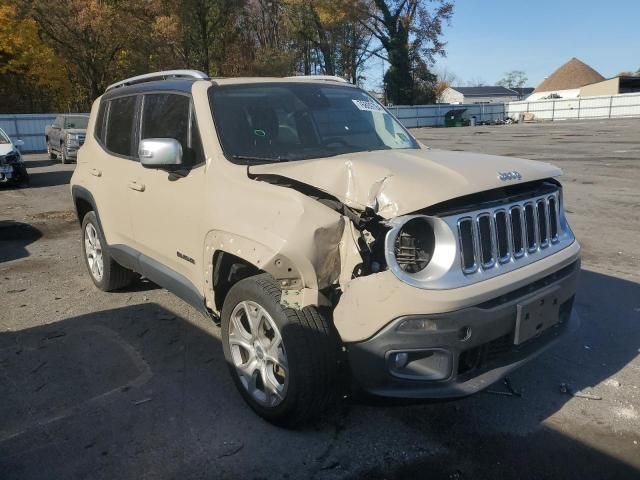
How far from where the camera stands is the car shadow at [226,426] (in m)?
2.84

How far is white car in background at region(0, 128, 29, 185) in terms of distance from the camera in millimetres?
13852

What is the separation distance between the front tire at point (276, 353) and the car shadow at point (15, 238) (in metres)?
5.31

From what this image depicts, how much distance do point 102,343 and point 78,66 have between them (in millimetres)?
36797

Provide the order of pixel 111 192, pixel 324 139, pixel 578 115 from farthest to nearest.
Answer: pixel 578 115 → pixel 111 192 → pixel 324 139

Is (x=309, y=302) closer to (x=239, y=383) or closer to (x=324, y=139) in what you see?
(x=239, y=383)

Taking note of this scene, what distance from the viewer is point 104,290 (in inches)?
224

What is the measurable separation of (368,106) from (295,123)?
868mm

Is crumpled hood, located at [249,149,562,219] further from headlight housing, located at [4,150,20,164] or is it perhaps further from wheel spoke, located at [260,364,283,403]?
headlight housing, located at [4,150,20,164]

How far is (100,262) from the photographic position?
569 centimetres

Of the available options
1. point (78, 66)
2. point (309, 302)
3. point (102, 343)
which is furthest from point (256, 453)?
point (78, 66)

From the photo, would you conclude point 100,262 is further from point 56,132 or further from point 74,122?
point 56,132

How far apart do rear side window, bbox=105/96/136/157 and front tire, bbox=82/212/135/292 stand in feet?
2.71

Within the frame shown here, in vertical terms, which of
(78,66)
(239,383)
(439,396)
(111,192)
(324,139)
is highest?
(78,66)

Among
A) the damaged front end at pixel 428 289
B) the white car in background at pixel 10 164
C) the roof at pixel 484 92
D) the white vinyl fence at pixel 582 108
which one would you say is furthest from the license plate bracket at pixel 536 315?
the roof at pixel 484 92
